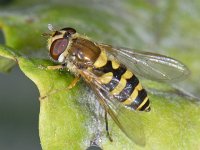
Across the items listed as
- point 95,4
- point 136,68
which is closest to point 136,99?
point 136,68

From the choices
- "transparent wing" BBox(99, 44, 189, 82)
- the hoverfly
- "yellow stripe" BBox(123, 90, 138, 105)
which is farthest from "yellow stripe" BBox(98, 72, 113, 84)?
"transparent wing" BBox(99, 44, 189, 82)

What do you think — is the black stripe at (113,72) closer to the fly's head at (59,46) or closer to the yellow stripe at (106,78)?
the yellow stripe at (106,78)

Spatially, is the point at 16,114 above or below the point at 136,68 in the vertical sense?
below

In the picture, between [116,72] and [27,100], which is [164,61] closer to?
[116,72]

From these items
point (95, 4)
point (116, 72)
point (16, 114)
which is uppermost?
point (116, 72)

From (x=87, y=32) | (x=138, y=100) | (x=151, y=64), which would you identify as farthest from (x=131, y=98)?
(x=87, y=32)

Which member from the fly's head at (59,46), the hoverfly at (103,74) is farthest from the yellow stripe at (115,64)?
the fly's head at (59,46)
